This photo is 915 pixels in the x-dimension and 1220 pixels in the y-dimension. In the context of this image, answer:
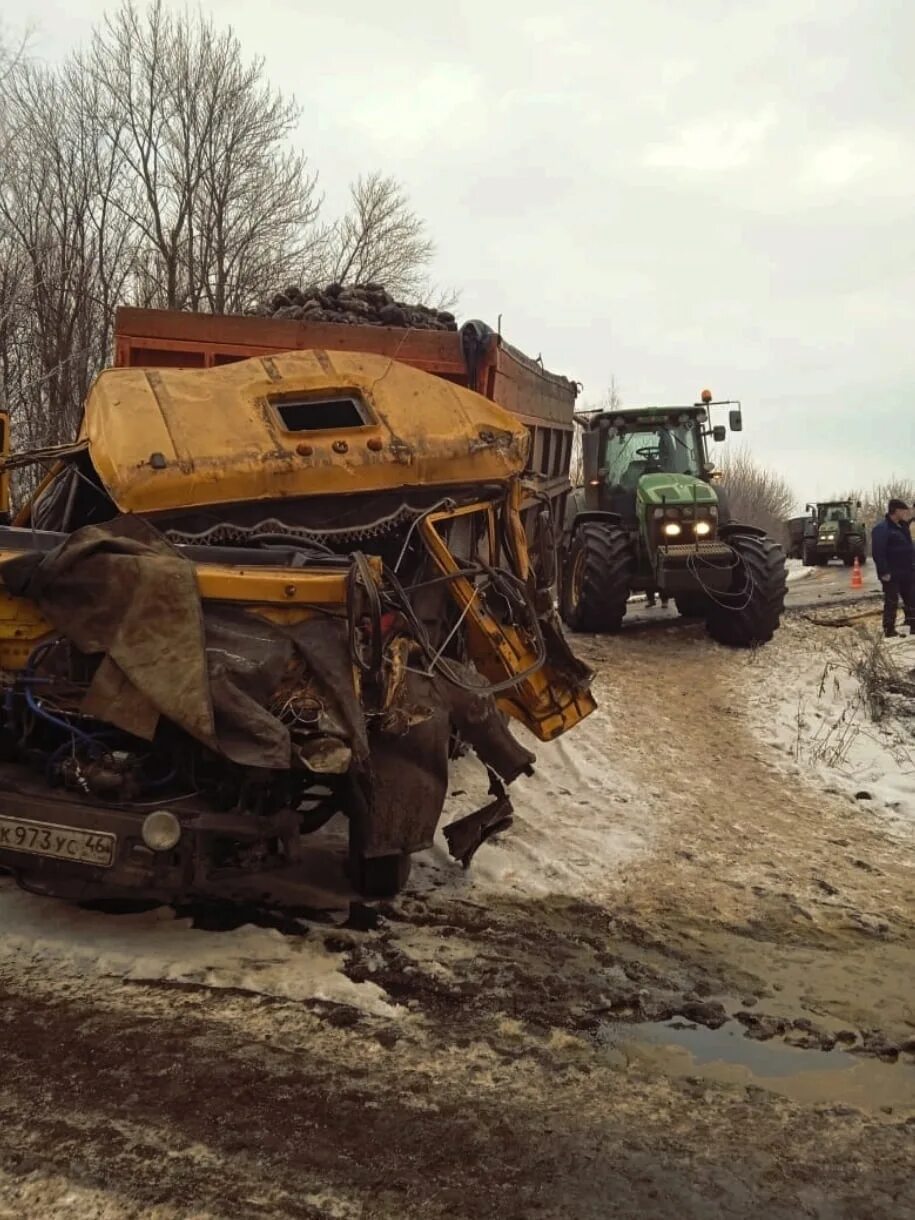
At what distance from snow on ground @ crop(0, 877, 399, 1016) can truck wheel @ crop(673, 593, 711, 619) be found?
8.20 m

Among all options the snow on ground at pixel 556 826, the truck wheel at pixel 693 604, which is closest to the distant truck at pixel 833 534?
the truck wheel at pixel 693 604

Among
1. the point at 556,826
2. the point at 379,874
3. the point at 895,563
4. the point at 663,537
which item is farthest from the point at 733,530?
the point at 379,874

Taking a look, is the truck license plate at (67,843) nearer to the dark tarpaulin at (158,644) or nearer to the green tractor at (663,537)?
the dark tarpaulin at (158,644)

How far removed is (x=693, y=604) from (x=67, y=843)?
10.0m

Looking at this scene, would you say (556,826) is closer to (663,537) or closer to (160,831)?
(160,831)

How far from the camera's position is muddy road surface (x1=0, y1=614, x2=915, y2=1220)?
8.21 ft

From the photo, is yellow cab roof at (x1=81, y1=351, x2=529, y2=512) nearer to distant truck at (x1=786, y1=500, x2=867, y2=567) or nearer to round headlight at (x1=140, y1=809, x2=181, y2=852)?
round headlight at (x1=140, y1=809, x2=181, y2=852)

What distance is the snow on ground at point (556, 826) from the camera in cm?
511

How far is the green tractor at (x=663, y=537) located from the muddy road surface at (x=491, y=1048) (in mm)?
5751

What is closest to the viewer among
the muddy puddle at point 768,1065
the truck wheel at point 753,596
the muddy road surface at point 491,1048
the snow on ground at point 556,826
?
the muddy road surface at point 491,1048

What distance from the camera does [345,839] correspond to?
527cm

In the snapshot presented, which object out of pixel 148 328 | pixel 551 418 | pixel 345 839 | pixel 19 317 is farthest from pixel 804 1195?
pixel 19 317

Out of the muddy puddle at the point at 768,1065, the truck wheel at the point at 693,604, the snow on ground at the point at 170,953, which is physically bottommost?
the muddy puddle at the point at 768,1065

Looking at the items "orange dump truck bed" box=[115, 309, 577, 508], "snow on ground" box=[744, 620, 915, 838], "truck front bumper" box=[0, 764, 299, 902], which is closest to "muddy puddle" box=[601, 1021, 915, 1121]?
"truck front bumper" box=[0, 764, 299, 902]
